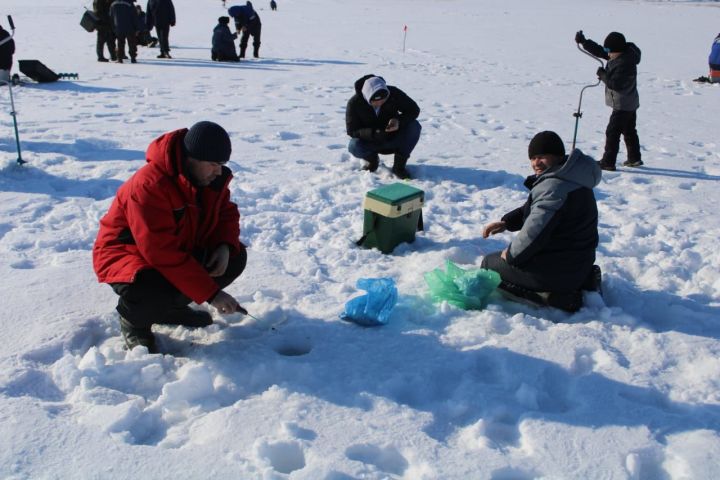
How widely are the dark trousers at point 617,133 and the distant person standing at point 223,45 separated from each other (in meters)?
10.2

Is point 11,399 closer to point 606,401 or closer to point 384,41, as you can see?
point 606,401

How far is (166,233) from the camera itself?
2.96 metres

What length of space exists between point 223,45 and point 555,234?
12546 mm

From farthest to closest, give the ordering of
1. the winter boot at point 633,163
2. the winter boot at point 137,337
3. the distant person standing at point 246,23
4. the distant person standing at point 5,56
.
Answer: the distant person standing at point 246,23, the distant person standing at point 5,56, the winter boot at point 633,163, the winter boot at point 137,337

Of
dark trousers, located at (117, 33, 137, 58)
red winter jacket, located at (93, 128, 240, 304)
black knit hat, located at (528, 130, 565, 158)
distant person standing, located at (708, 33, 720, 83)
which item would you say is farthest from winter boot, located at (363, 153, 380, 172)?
distant person standing, located at (708, 33, 720, 83)

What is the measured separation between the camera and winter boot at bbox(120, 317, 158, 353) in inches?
126

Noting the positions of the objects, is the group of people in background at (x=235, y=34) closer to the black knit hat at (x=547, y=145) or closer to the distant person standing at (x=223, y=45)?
the distant person standing at (x=223, y=45)

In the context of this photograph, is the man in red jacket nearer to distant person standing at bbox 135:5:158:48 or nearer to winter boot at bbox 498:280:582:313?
winter boot at bbox 498:280:582:313

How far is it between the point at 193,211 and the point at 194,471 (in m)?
1.25

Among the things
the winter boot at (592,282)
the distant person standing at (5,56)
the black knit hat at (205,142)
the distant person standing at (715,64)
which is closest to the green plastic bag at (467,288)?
the winter boot at (592,282)

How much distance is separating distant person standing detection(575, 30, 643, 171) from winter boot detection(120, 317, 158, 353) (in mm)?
5231

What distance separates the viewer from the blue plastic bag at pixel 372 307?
11.8 feet

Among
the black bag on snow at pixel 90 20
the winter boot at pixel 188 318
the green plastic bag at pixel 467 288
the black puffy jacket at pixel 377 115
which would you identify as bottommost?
the winter boot at pixel 188 318

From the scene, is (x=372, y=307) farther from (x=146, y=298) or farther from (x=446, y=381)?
(x=146, y=298)
